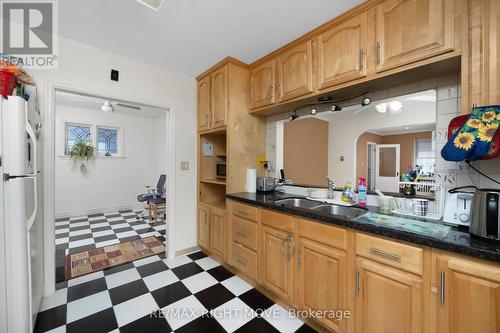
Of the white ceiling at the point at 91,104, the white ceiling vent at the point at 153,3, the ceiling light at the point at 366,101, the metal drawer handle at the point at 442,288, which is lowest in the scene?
the metal drawer handle at the point at 442,288

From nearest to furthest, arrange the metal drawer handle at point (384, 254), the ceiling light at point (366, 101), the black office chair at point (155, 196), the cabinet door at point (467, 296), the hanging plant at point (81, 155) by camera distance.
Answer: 1. the cabinet door at point (467, 296)
2. the metal drawer handle at point (384, 254)
3. the ceiling light at point (366, 101)
4. the black office chair at point (155, 196)
5. the hanging plant at point (81, 155)

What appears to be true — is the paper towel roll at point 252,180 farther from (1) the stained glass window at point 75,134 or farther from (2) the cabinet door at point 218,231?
(1) the stained glass window at point 75,134

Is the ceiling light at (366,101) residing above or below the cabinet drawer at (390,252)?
above

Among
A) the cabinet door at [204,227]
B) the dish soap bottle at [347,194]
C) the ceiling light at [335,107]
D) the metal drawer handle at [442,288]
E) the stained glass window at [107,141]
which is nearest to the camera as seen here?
the metal drawer handle at [442,288]

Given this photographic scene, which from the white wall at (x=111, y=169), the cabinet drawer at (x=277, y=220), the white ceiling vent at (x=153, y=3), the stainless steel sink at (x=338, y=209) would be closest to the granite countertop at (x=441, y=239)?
the cabinet drawer at (x=277, y=220)

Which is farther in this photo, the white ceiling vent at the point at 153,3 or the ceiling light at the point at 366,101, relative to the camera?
the ceiling light at the point at 366,101

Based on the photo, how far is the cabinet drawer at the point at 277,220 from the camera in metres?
1.57

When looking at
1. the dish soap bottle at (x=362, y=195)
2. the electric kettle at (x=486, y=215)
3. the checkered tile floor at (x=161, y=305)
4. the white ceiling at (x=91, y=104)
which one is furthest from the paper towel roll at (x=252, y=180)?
the white ceiling at (x=91, y=104)

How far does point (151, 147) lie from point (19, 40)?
365cm

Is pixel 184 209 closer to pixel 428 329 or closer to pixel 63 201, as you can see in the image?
pixel 428 329

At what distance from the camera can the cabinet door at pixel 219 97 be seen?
7.41 feet

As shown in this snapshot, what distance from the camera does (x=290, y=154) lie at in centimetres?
247

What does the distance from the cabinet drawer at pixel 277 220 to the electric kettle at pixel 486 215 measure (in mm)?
988

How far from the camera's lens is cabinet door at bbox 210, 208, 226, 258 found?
2.25 m
